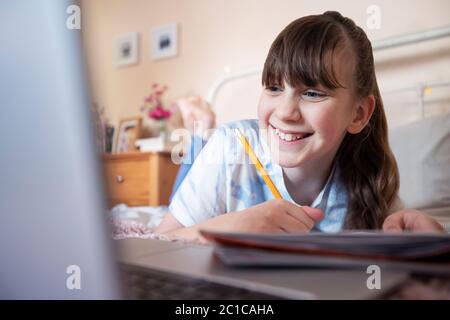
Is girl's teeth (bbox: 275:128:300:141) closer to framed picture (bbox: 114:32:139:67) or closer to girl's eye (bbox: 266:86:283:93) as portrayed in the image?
girl's eye (bbox: 266:86:283:93)

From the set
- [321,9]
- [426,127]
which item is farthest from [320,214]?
[426,127]

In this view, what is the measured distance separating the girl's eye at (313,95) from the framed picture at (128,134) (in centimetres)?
22

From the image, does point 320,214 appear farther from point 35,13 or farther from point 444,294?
point 35,13

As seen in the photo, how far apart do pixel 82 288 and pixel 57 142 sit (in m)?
0.07

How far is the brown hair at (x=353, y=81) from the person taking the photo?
1.22 ft

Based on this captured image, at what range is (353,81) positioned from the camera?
406mm

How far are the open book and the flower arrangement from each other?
0.36m

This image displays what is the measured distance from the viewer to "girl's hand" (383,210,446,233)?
0.42 m

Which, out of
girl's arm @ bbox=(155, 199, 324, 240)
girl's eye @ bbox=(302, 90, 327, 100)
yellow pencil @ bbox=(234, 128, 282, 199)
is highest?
girl's eye @ bbox=(302, 90, 327, 100)

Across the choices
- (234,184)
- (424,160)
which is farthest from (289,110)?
(424,160)

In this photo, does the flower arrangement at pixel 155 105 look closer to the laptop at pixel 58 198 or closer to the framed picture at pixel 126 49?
the framed picture at pixel 126 49

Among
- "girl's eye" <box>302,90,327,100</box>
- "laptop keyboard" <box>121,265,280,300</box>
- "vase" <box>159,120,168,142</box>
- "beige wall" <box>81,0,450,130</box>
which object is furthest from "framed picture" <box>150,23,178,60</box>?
"laptop keyboard" <box>121,265,280,300</box>

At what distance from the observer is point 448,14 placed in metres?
0.51

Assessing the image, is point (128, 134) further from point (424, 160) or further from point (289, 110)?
point (424, 160)
